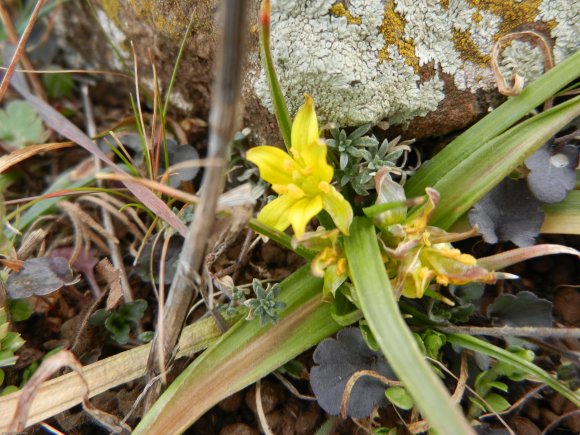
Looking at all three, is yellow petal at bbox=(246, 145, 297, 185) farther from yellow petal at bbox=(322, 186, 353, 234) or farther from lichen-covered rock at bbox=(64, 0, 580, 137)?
lichen-covered rock at bbox=(64, 0, 580, 137)

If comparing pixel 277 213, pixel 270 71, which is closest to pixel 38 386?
pixel 277 213

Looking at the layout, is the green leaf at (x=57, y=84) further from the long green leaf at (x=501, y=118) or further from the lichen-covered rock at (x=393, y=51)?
the long green leaf at (x=501, y=118)

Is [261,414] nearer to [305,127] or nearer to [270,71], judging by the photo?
[305,127]

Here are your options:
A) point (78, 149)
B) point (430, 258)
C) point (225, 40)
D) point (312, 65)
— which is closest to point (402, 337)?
point (430, 258)

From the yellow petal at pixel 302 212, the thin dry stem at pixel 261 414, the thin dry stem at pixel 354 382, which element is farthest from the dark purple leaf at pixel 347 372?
the yellow petal at pixel 302 212

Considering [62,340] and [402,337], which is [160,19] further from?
[402,337]

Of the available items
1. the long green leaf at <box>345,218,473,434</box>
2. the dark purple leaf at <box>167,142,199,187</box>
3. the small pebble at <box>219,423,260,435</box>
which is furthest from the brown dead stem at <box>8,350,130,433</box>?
the dark purple leaf at <box>167,142,199,187</box>

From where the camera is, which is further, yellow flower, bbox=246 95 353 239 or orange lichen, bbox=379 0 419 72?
orange lichen, bbox=379 0 419 72
